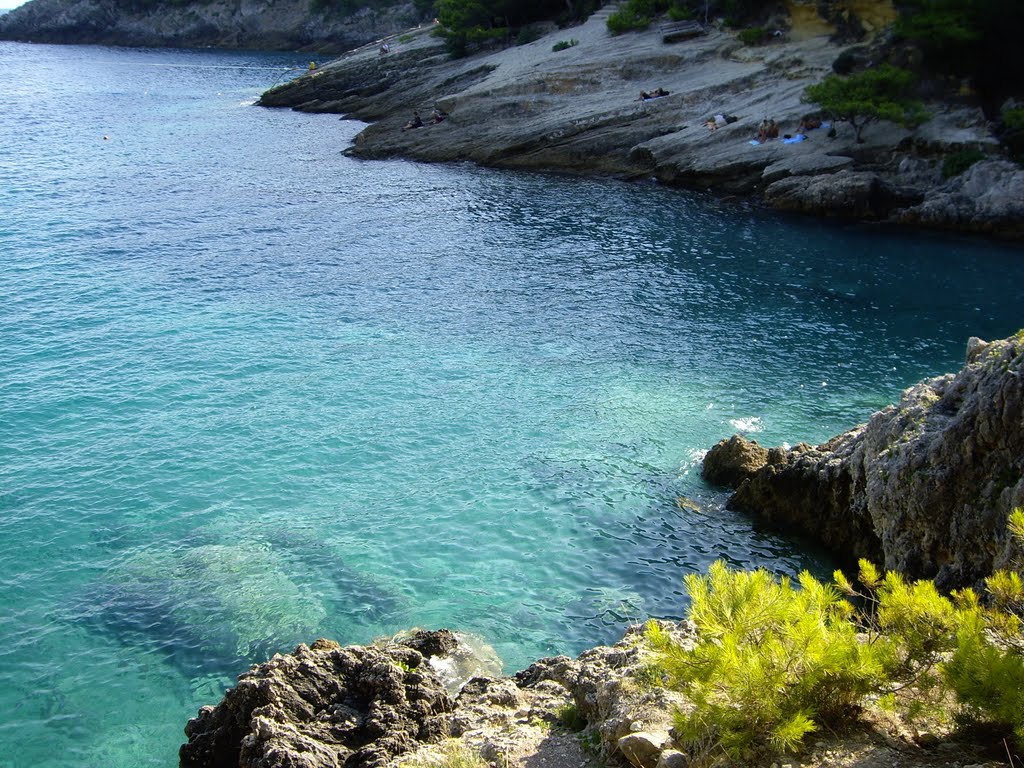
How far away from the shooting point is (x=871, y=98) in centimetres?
5084

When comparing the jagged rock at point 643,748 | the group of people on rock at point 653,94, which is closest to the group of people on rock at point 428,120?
the group of people on rock at point 653,94

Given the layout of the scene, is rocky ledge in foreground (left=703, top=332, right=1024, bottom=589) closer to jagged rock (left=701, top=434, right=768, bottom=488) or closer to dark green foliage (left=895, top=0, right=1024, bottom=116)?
jagged rock (left=701, top=434, right=768, bottom=488)

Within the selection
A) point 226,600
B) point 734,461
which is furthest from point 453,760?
point 734,461

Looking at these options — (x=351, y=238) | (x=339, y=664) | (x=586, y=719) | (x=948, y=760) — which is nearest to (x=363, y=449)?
(x=339, y=664)

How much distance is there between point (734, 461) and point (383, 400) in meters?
→ 11.7

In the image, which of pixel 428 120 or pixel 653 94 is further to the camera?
pixel 428 120

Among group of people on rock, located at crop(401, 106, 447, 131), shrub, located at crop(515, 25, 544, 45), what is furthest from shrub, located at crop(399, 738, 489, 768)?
shrub, located at crop(515, 25, 544, 45)

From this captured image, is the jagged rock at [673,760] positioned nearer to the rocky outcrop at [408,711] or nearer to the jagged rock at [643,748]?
the jagged rock at [643,748]

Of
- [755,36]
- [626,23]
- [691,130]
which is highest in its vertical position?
[626,23]

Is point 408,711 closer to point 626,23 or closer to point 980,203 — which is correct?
point 980,203

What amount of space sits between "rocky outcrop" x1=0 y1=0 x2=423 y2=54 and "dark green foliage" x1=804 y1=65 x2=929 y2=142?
95.7 meters

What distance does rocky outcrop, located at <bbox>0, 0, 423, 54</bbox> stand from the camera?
137500 mm

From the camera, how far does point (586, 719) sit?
43.0 ft

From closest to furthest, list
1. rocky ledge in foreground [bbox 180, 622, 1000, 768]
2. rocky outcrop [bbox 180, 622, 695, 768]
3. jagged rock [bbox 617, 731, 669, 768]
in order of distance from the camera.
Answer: jagged rock [bbox 617, 731, 669, 768] < rocky ledge in foreground [bbox 180, 622, 1000, 768] < rocky outcrop [bbox 180, 622, 695, 768]
